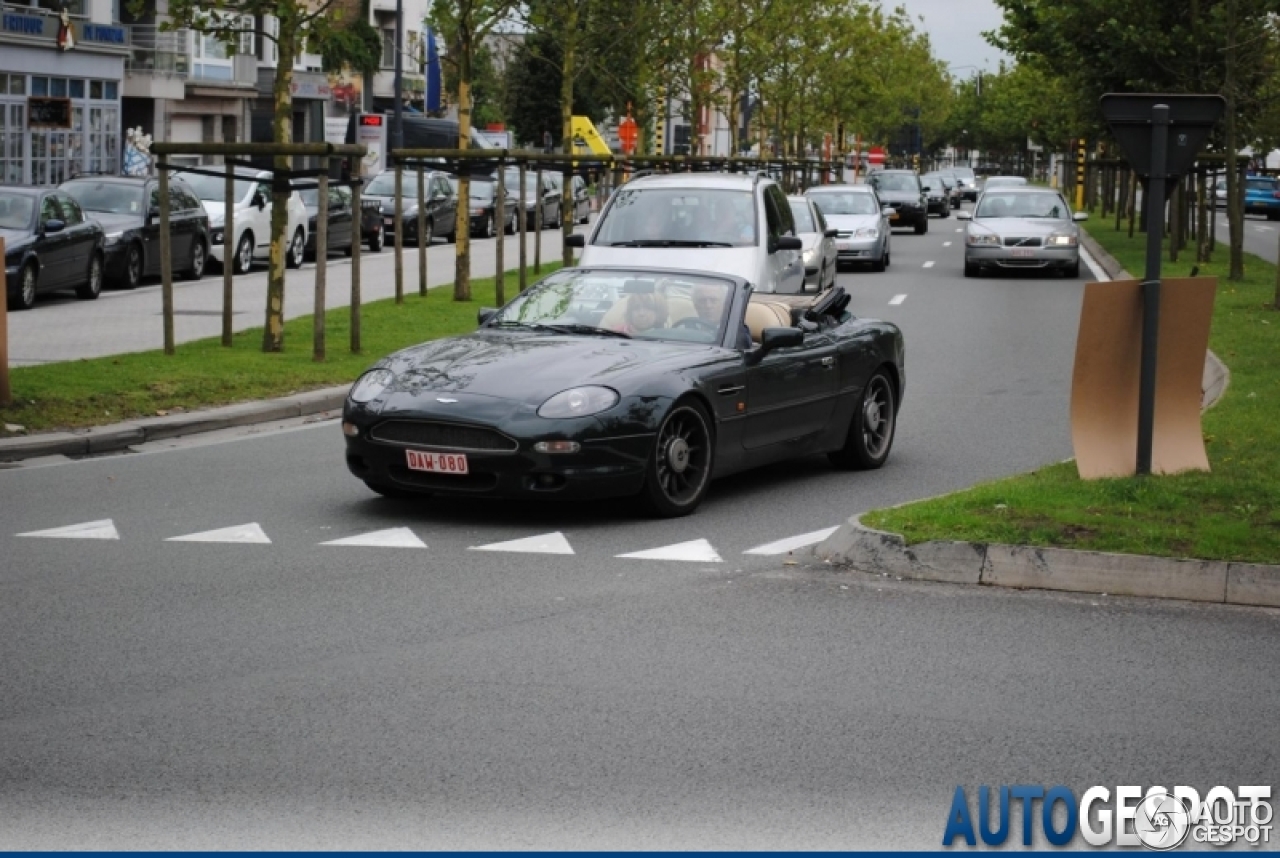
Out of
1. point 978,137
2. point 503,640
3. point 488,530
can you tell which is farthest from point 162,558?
point 978,137

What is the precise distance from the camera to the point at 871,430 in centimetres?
1316

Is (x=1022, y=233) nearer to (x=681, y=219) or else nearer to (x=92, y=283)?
(x=681, y=219)

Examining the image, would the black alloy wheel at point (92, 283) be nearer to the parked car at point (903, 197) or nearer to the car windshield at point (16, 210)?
the car windshield at point (16, 210)

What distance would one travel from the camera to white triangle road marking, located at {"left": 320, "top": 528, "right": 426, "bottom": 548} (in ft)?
33.1

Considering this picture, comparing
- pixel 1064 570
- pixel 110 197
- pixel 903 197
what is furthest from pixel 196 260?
pixel 903 197

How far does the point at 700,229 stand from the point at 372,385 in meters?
10.9

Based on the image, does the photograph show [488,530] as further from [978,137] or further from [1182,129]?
[978,137]

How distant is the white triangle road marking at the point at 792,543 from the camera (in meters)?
10.1

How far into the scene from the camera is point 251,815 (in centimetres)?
570

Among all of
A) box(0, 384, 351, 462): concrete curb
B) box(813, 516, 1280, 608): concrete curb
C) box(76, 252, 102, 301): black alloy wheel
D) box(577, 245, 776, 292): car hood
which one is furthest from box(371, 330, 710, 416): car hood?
box(76, 252, 102, 301): black alloy wheel

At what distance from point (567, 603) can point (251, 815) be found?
10.3ft

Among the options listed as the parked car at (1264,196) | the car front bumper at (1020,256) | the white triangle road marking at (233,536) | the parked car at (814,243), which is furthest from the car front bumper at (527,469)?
the parked car at (1264,196)

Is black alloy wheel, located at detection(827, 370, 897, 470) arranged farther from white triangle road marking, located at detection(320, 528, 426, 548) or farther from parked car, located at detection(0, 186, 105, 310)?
parked car, located at detection(0, 186, 105, 310)

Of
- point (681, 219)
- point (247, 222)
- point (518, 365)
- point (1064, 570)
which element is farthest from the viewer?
point (247, 222)
